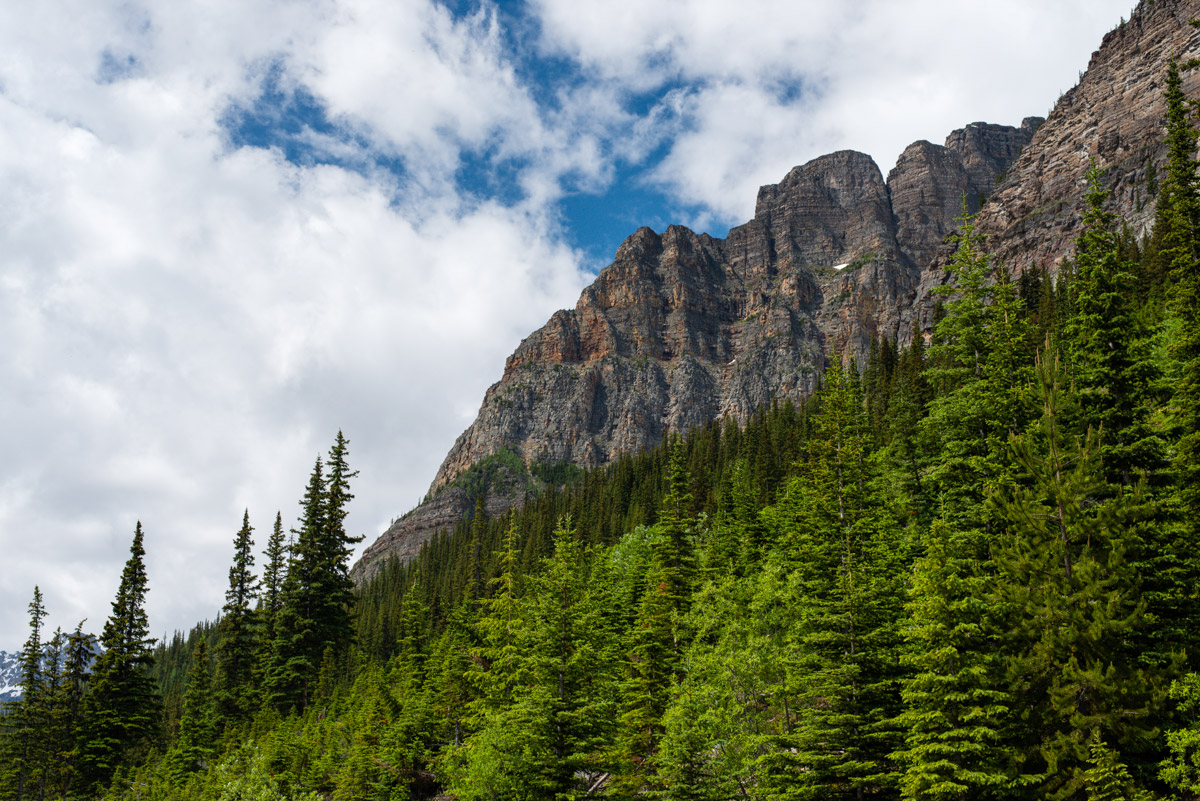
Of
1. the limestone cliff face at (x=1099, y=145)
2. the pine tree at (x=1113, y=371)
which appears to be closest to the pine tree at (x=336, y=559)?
the pine tree at (x=1113, y=371)

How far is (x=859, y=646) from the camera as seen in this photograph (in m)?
23.8

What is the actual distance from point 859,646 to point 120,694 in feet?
168

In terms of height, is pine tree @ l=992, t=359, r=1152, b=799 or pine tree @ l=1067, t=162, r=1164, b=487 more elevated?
pine tree @ l=1067, t=162, r=1164, b=487

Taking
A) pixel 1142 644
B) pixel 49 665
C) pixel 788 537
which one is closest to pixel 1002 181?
pixel 788 537

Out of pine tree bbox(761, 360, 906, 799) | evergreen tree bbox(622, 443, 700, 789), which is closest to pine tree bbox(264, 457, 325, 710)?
evergreen tree bbox(622, 443, 700, 789)

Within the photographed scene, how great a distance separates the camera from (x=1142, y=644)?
2086 cm

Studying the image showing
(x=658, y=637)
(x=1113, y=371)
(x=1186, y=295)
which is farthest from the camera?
(x=658, y=637)

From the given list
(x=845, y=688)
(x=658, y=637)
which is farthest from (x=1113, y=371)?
(x=658, y=637)

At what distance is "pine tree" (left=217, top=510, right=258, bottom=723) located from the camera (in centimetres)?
5203

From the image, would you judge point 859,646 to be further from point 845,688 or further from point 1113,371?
point 1113,371

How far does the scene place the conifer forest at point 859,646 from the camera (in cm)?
1980

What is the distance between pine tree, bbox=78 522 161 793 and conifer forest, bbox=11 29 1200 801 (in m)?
0.22

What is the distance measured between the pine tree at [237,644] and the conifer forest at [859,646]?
4.65ft

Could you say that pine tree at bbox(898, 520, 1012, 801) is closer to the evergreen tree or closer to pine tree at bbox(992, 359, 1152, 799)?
pine tree at bbox(992, 359, 1152, 799)
